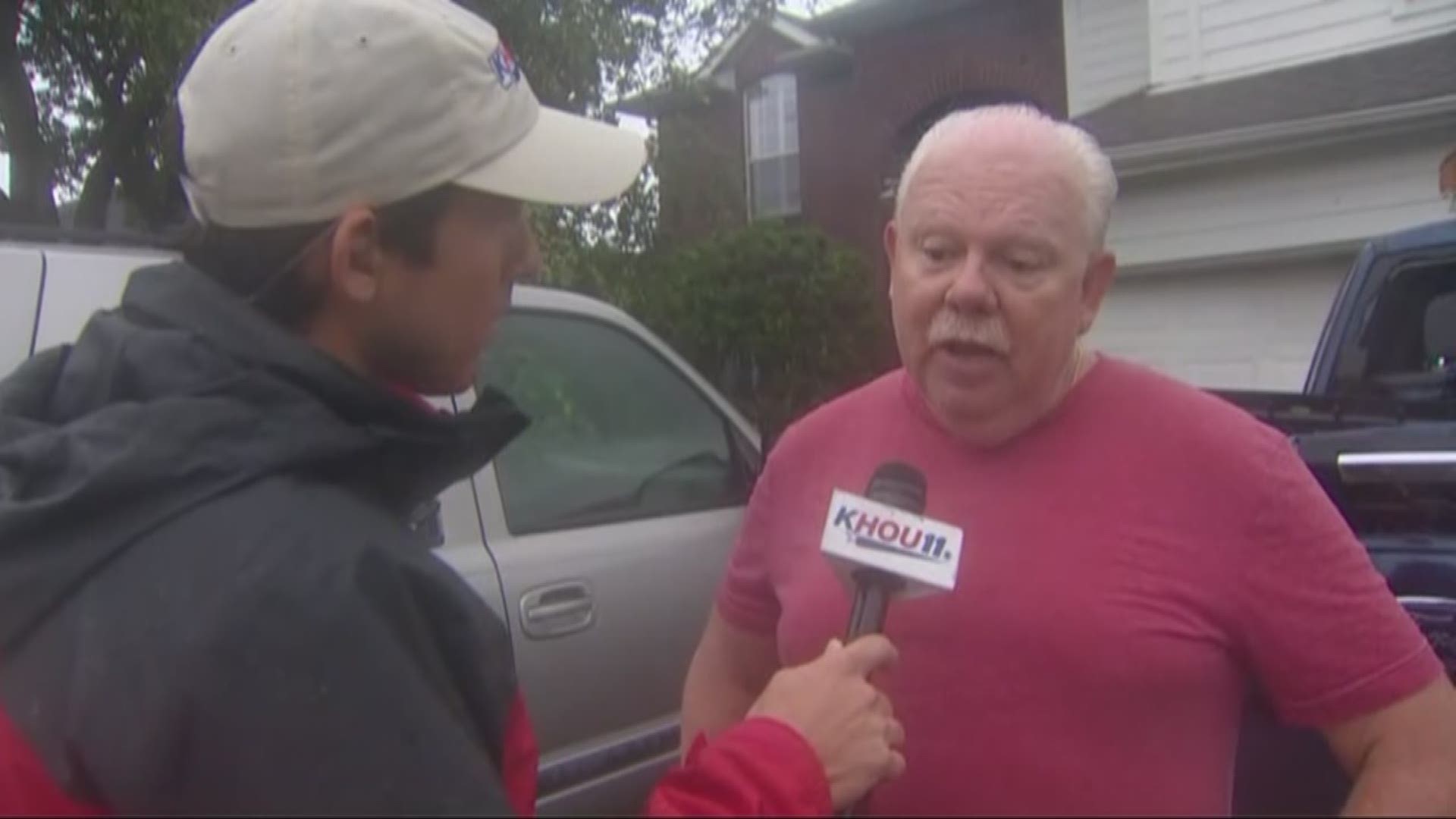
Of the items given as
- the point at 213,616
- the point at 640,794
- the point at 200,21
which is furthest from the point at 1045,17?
the point at 213,616

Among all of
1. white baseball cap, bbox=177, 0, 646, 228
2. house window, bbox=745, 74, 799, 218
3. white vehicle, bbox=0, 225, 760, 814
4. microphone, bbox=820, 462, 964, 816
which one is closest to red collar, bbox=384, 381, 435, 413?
white baseball cap, bbox=177, 0, 646, 228

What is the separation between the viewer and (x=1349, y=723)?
186 cm

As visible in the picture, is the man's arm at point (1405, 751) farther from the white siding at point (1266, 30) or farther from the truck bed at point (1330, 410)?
the white siding at point (1266, 30)

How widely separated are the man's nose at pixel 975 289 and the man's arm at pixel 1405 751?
0.67 meters

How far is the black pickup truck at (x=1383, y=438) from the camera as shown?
233 cm

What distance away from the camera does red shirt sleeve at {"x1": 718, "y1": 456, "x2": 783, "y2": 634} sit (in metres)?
2.29

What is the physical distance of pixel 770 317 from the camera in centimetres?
1479

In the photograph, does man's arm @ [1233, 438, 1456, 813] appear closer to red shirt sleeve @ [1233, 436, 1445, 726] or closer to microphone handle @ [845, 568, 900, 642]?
red shirt sleeve @ [1233, 436, 1445, 726]

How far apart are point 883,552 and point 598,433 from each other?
2.75 metres

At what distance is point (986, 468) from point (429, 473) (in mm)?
847

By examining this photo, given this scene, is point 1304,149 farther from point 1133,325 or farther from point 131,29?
point 131,29

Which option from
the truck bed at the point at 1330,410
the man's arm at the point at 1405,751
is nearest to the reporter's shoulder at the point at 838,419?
the man's arm at the point at 1405,751

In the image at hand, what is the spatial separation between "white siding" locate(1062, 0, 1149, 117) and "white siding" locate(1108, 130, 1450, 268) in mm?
2068

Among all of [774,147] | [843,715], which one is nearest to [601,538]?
[843,715]
